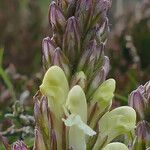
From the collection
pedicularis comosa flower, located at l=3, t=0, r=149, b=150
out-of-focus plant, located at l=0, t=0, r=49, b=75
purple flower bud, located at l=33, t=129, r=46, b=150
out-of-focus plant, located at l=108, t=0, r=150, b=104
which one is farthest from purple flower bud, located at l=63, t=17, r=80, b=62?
out-of-focus plant, located at l=0, t=0, r=49, b=75

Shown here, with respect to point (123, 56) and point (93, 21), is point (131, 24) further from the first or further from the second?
point (93, 21)

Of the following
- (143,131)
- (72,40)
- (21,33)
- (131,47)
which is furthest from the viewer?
(21,33)

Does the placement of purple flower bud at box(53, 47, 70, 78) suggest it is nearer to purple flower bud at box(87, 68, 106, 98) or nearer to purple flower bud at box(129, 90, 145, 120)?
purple flower bud at box(87, 68, 106, 98)

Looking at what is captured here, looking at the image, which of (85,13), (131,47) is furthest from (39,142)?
(131,47)

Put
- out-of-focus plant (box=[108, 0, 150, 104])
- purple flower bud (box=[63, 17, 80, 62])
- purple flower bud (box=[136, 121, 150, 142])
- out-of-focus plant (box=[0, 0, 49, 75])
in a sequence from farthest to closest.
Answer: out-of-focus plant (box=[0, 0, 49, 75]) → out-of-focus plant (box=[108, 0, 150, 104]) → purple flower bud (box=[136, 121, 150, 142]) → purple flower bud (box=[63, 17, 80, 62])

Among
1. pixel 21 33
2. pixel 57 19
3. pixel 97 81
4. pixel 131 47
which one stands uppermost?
pixel 21 33

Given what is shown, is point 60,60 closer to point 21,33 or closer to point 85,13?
point 85,13
